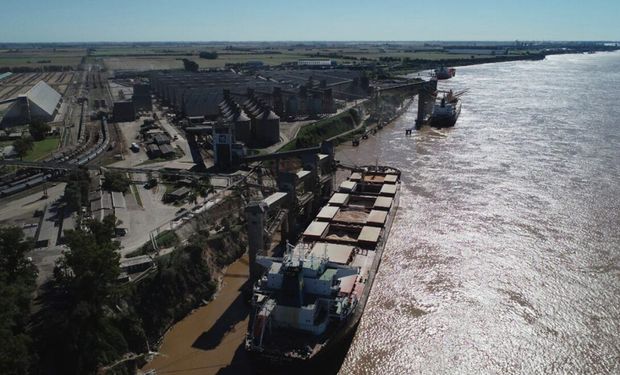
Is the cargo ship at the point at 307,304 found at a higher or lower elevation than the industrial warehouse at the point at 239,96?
lower

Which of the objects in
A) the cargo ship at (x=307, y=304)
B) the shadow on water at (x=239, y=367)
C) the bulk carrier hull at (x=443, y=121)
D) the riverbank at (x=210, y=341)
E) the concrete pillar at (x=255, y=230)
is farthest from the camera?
the bulk carrier hull at (x=443, y=121)

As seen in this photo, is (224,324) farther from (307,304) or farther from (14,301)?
(14,301)

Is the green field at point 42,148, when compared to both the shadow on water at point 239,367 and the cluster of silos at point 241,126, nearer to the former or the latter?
the cluster of silos at point 241,126

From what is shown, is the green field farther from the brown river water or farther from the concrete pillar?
the concrete pillar

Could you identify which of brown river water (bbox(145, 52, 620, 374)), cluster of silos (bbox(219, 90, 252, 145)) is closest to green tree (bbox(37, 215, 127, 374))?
brown river water (bbox(145, 52, 620, 374))

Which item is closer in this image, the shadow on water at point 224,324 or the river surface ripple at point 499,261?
the river surface ripple at point 499,261

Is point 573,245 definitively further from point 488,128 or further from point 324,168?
point 488,128

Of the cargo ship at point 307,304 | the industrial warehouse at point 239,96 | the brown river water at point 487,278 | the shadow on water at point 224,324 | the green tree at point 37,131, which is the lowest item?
the shadow on water at point 224,324

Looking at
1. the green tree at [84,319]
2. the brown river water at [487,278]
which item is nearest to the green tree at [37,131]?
the brown river water at [487,278]
